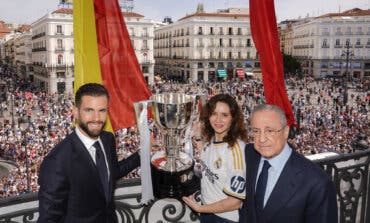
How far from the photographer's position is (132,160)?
3158mm

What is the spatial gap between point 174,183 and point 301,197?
965mm

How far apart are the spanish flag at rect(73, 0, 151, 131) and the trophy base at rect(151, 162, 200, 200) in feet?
3.50

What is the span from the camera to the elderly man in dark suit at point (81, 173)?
7.59ft

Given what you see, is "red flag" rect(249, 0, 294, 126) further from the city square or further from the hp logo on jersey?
the city square

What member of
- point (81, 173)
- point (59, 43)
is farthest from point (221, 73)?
point (81, 173)

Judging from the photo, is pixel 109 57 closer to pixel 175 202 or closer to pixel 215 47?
pixel 175 202

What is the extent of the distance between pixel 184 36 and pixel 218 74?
28.4 ft

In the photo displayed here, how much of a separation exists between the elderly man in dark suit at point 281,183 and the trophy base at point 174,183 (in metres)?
0.53

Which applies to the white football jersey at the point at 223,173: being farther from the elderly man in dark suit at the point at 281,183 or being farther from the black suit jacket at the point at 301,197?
the black suit jacket at the point at 301,197

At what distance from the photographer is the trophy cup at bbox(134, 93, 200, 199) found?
2.84 m

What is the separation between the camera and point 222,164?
9.27 ft

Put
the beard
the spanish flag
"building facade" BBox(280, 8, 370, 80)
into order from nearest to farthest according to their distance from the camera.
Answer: the beard
the spanish flag
"building facade" BBox(280, 8, 370, 80)

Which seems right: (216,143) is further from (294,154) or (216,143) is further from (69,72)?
(69,72)

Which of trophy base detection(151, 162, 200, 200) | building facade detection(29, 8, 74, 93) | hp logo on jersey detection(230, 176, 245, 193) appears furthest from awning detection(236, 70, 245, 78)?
hp logo on jersey detection(230, 176, 245, 193)
